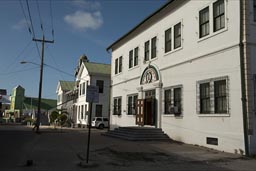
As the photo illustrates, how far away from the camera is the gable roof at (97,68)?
43.6 metres

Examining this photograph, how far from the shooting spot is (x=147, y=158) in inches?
487

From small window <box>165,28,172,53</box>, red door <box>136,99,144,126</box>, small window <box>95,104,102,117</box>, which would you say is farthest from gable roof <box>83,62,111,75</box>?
small window <box>165,28,172,53</box>

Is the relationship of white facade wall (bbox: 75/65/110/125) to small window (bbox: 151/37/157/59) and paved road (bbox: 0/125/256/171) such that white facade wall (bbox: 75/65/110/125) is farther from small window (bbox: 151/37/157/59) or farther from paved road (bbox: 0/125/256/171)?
paved road (bbox: 0/125/256/171)

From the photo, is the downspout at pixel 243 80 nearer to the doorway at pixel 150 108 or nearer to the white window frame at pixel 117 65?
the doorway at pixel 150 108

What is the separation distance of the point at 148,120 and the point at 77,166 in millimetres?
12924

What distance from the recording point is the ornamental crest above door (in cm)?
2226

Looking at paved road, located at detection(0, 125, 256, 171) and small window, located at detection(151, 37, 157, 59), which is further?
small window, located at detection(151, 37, 157, 59)

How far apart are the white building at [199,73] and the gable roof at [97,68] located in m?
17.6

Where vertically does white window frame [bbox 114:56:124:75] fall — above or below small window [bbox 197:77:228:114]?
above

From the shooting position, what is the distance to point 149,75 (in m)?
23.2

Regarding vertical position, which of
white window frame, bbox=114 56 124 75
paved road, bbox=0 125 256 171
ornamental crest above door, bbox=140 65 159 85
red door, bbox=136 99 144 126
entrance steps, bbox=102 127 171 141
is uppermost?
white window frame, bbox=114 56 124 75

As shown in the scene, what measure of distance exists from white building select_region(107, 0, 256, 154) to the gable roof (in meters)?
17.6

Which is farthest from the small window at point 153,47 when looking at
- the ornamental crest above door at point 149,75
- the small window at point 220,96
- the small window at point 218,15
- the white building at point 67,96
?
the white building at point 67,96

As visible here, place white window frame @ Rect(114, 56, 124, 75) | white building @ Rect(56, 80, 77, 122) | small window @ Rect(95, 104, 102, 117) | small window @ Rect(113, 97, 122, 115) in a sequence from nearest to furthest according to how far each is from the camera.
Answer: small window @ Rect(113, 97, 122, 115), white window frame @ Rect(114, 56, 124, 75), small window @ Rect(95, 104, 102, 117), white building @ Rect(56, 80, 77, 122)
